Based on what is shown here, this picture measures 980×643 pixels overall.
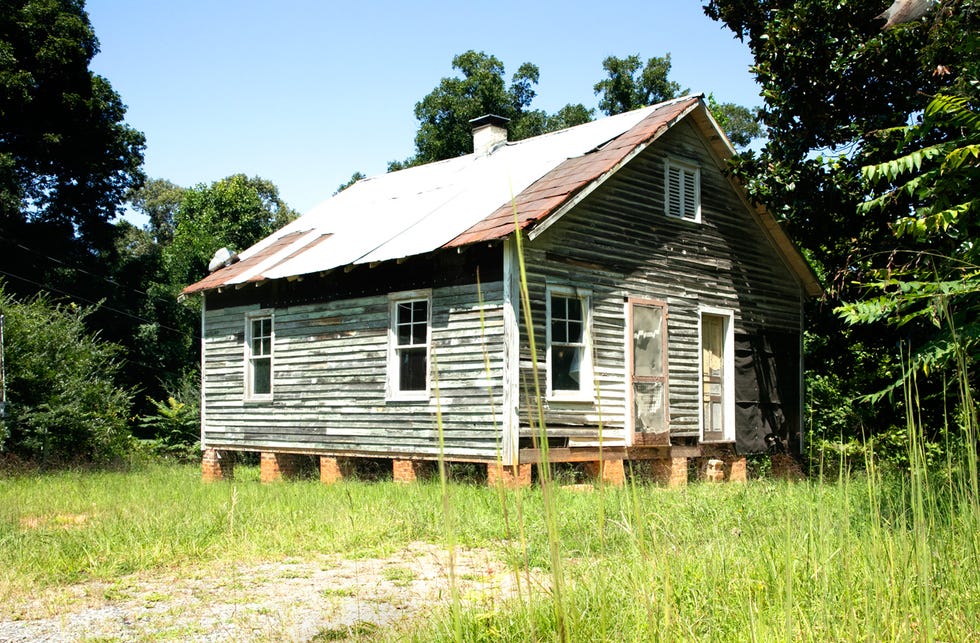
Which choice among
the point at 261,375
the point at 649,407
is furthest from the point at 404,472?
the point at 261,375

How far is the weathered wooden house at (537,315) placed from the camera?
1309 cm

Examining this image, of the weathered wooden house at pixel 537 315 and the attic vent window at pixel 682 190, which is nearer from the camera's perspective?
the weathered wooden house at pixel 537 315

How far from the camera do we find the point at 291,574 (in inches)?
257

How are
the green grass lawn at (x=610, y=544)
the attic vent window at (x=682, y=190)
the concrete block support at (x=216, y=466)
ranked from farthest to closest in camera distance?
1. the concrete block support at (x=216, y=466)
2. the attic vent window at (x=682, y=190)
3. the green grass lawn at (x=610, y=544)

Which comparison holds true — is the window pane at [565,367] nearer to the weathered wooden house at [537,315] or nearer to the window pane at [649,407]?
the weathered wooden house at [537,315]

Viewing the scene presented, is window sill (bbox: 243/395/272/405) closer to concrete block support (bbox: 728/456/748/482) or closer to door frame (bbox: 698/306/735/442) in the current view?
door frame (bbox: 698/306/735/442)

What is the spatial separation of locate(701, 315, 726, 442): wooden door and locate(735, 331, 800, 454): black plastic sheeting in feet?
0.92

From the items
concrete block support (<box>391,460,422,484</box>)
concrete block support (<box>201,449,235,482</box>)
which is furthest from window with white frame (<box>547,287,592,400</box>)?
concrete block support (<box>201,449,235,482</box>)

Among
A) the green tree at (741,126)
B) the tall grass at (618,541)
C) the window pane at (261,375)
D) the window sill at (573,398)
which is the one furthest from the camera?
the green tree at (741,126)

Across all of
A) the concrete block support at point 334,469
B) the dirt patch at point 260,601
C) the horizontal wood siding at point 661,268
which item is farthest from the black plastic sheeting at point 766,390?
the dirt patch at point 260,601

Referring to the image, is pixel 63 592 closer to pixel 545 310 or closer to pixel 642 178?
pixel 545 310

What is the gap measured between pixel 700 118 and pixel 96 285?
765 inches

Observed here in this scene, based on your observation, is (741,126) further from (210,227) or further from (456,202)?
(456,202)

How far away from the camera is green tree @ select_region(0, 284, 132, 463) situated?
18547 millimetres
